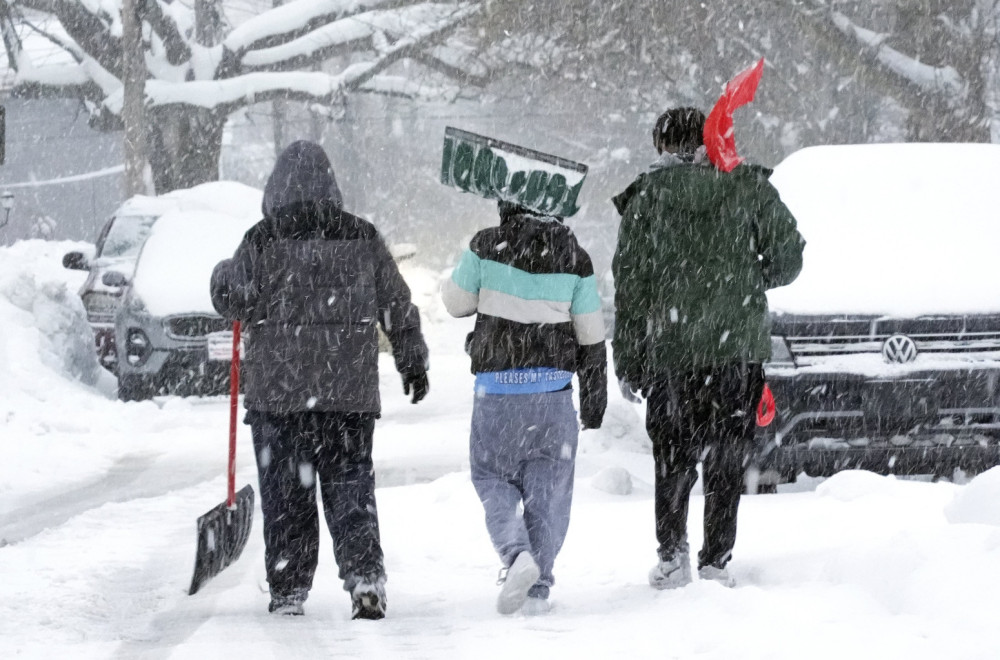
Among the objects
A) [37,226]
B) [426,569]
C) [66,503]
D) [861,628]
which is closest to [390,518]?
[426,569]

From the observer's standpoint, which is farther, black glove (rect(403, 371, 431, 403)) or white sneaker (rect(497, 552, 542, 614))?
black glove (rect(403, 371, 431, 403))

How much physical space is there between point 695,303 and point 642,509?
2.11m

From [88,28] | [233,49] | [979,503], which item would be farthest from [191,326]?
[233,49]

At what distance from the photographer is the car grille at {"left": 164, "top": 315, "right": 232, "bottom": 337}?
12.6 meters

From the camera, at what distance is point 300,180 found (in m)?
5.08

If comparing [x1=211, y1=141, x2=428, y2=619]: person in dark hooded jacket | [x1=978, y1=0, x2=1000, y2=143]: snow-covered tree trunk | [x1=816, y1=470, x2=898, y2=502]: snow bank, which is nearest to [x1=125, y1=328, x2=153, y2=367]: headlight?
[x1=816, y1=470, x2=898, y2=502]: snow bank

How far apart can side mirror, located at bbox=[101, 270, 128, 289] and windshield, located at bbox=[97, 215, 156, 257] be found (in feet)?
3.32

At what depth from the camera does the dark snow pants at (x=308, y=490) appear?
509 cm

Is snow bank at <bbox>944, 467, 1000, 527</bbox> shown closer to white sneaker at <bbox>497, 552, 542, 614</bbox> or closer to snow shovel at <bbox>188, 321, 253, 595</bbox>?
white sneaker at <bbox>497, 552, 542, 614</bbox>

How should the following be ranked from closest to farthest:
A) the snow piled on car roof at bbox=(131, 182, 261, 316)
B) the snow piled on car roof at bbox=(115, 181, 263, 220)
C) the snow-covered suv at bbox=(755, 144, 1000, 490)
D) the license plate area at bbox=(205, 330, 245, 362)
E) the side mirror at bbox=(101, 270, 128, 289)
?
the snow-covered suv at bbox=(755, 144, 1000, 490) < the license plate area at bbox=(205, 330, 245, 362) < the snow piled on car roof at bbox=(131, 182, 261, 316) < the side mirror at bbox=(101, 270, 128, 289) < the snow piled on car roof at bbox=(115, 181, 263, 220)

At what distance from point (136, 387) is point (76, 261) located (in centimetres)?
246

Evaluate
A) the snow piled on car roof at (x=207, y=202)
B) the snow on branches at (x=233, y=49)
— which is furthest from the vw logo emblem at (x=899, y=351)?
the snow on branches at (x=233, y=49)

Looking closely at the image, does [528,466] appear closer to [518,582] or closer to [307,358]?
[518,582]

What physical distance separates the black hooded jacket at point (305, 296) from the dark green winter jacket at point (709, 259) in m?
1.02
